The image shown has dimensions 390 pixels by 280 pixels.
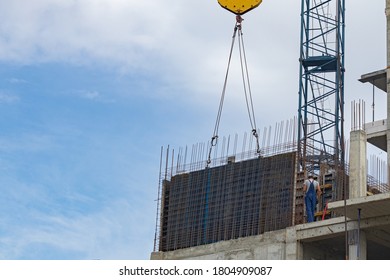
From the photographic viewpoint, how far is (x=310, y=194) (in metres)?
32.7

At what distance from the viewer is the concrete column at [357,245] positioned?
30359mm

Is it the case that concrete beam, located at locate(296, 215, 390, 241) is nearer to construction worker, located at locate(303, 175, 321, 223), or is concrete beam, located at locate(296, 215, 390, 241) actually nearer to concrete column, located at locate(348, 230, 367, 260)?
concrete column, located at locate(348, 230, 367, 260)

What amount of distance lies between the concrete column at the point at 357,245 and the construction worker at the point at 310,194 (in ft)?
7.34

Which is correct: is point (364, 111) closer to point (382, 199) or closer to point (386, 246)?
point (386, 246)

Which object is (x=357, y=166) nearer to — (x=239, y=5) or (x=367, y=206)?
(x=367, y=206)

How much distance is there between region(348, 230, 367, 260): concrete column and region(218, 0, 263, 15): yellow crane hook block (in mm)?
8510

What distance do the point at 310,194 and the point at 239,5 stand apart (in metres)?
7.00
